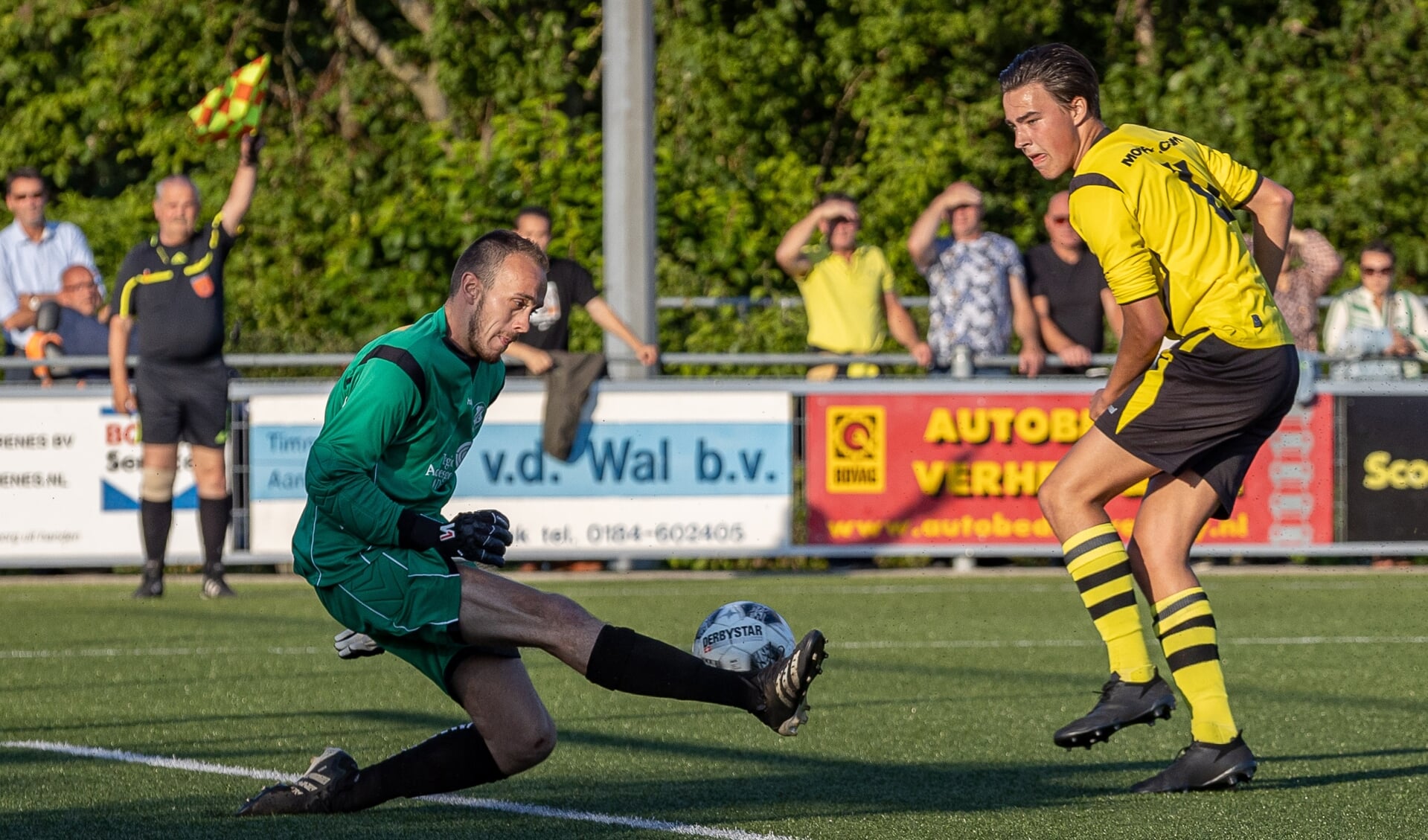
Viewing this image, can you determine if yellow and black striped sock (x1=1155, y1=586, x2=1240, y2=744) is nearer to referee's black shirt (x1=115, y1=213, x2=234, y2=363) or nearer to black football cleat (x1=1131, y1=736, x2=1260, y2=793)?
black football cleat (x1=1131, y1=736, x2=1260, y2=793)

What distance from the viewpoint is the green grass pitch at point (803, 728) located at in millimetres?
5547

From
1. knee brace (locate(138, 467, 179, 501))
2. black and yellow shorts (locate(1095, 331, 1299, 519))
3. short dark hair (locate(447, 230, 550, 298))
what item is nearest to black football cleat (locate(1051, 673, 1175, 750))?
black and yellow shorts (locate(1095, 331, 1299, 519))

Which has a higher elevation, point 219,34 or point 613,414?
point 219,34

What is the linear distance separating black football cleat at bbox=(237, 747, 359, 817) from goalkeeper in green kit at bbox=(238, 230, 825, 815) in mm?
296

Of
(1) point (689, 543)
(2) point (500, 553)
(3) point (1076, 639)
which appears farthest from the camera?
(1) point (689, 543)

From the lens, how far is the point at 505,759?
5.39 meters

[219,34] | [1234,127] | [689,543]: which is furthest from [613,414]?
[219,34]

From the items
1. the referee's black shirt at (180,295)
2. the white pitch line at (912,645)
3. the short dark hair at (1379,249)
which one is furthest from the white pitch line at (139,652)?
the short dark hair at (1379,249)

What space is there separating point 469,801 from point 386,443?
4.21ft

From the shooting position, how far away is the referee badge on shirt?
38.7 ft

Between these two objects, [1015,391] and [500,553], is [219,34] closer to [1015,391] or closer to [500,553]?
[1015,391]

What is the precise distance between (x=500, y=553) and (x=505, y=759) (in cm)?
59

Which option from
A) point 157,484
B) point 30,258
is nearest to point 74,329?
point 30,258

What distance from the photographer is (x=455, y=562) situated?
5363 mm
